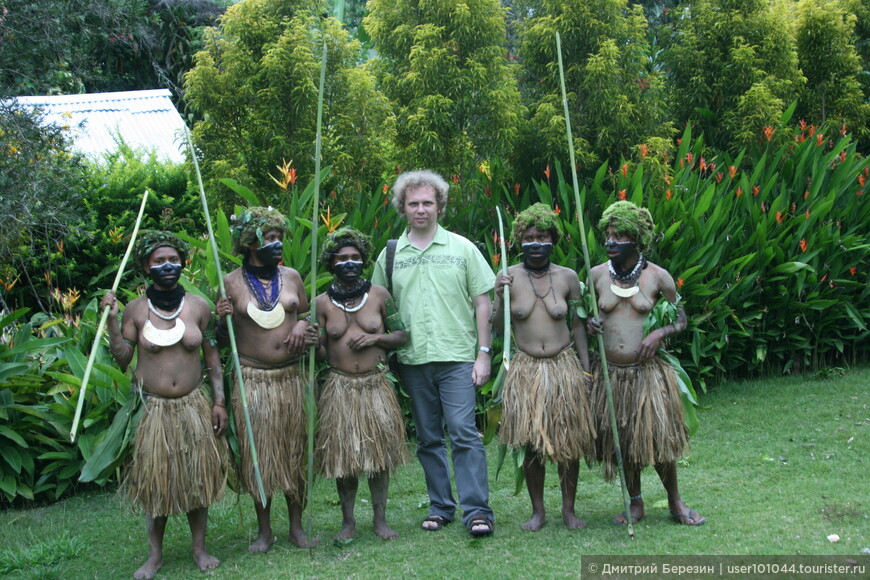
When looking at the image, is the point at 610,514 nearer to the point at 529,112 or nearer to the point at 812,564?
the point at 812,564

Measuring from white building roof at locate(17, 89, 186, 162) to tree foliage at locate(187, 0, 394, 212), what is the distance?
572 centimetres

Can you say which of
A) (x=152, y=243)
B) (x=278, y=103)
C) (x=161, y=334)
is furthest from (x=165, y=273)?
(x=278, y=103)

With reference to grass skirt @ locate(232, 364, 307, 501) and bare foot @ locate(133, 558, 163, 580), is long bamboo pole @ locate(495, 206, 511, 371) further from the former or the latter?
bare foot @ locate(133, 558, 163, 580)

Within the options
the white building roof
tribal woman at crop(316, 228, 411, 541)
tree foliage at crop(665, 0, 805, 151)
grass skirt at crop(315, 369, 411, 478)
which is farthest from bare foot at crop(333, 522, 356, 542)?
the white building roof

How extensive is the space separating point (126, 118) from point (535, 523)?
12.0m

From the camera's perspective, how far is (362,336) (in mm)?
4523

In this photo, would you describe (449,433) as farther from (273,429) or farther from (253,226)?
(253,226)

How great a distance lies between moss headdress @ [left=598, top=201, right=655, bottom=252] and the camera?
4559mm

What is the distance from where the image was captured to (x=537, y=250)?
4613 millimetres

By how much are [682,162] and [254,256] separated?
4.98 m

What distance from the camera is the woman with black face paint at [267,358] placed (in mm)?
4387

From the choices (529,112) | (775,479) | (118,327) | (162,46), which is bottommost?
(775,479)

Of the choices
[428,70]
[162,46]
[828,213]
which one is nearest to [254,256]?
[428,70]

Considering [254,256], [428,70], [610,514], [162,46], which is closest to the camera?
[254,256]
